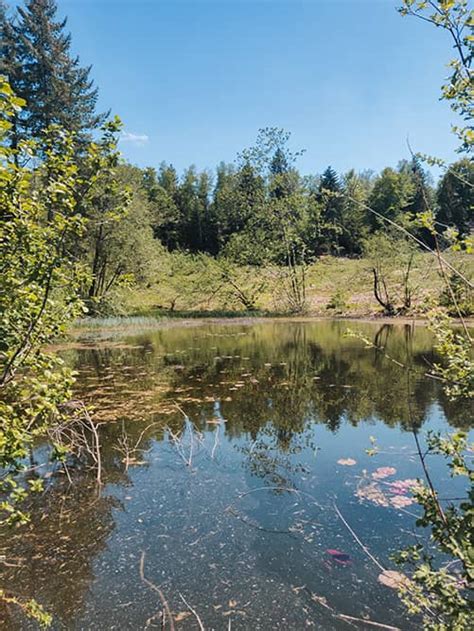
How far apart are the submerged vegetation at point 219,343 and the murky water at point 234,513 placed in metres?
0.07

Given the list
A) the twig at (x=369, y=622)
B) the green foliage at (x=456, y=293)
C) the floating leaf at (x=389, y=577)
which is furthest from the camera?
the floating leaf at (x=389, y=577)

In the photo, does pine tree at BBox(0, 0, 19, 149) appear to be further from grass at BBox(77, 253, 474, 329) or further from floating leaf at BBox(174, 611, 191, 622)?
floating leaf at BBox(174, 611, 191, 622)

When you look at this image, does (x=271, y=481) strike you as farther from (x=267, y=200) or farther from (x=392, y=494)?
(x=267, y=200)

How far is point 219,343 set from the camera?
1878 centimetres

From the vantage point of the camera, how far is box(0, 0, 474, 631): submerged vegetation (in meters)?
2.49

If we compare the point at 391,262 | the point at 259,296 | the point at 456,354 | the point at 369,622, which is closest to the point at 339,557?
the point at 369,622

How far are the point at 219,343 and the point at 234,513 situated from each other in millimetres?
13969

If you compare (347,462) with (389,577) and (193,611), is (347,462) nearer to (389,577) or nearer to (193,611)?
(389,577)

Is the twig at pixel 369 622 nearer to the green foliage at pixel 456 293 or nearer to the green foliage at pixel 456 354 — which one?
the green foliage at pixel 456 354

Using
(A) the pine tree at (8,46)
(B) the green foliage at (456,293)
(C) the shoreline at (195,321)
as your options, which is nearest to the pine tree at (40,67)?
(A) the pine tree at (8,46)

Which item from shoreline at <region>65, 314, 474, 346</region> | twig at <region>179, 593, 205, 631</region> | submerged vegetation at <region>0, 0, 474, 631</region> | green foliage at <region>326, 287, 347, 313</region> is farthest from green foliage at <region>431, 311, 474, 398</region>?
green foliage at <region>326, 287, 347, 313</region>

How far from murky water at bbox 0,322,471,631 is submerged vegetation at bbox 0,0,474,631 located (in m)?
0.07

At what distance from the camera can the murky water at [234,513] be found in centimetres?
346

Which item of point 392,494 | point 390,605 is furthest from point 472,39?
point 392,494
